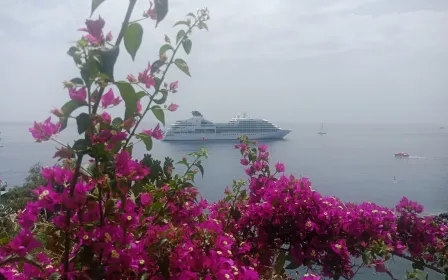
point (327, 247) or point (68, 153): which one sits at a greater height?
point (68, 153)

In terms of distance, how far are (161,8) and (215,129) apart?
2908 centimetres

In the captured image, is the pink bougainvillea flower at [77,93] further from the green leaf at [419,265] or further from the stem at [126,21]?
the green leaf at [419,265]

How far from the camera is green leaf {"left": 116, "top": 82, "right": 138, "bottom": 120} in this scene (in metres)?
0.59

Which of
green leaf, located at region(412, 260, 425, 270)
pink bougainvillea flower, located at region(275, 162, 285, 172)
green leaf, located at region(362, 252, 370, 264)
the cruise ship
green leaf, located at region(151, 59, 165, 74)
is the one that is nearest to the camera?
green leaf, located at region(151, 59, 165, 74)

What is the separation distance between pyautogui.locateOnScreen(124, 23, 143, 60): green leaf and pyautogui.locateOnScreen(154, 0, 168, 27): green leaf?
0.12 feet

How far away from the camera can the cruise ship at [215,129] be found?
1149 inches

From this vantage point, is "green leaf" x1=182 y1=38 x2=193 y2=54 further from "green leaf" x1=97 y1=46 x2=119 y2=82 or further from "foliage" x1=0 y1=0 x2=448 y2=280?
"green leaf" x1=97 y1=46 x2=119 y2=82

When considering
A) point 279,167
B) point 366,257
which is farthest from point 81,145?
point 279,167

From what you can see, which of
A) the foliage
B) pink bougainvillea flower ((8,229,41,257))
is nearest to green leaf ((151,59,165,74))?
the foliage

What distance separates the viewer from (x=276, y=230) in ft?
4.41

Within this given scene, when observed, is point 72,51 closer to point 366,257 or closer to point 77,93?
point 77,93

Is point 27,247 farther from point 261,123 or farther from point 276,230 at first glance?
point 261,123

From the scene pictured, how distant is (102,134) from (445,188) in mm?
16666

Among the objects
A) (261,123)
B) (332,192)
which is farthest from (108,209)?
(261,123)
